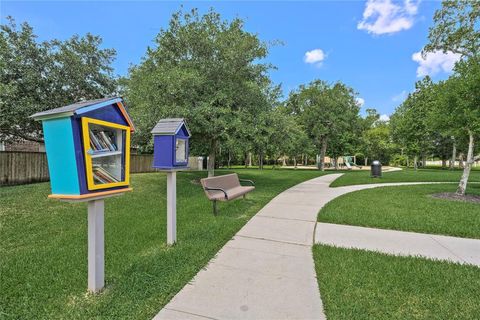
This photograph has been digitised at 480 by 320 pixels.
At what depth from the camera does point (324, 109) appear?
25.1m

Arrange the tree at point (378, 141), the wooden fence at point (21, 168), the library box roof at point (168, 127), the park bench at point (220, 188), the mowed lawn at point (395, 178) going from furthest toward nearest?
the tree at point (378, 141) < the mowed lawn at point (395, 178) < the wooden fence at point (21, 168) < the park bench at point (220, 188) < the library box roof at point (168, 127)

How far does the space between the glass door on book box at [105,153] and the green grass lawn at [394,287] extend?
261 cm

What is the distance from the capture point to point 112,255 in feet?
11.4

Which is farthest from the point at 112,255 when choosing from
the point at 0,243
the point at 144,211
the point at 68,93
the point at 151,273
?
the point at 68,93

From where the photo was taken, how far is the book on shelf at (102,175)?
7.96ft

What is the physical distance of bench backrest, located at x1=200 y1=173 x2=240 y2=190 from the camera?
240 inches

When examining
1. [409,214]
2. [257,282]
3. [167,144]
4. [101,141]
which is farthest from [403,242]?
[101,141]

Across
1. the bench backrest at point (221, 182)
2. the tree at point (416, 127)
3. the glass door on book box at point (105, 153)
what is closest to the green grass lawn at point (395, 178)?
the bench backrest at point (221, 182)

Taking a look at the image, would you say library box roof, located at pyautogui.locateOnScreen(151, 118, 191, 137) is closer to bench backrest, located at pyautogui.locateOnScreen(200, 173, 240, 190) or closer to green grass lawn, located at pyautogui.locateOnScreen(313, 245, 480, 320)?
bench backrest, located at pyautogui.locateOnScreen(200, 173, 240, 190)

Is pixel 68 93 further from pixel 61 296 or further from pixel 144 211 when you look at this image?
pixel 61 296

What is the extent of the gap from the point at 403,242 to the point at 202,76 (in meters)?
7.96

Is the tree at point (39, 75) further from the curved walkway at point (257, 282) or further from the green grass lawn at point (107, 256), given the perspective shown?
the curved walkway at point (257, 282)

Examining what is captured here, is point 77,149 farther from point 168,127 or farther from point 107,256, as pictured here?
point 107,256

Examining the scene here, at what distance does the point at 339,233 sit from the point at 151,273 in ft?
11.5
